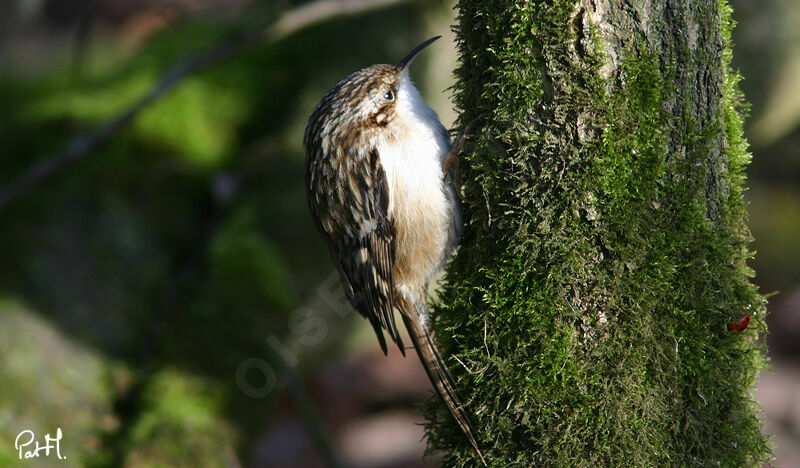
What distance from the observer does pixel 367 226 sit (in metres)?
3.02

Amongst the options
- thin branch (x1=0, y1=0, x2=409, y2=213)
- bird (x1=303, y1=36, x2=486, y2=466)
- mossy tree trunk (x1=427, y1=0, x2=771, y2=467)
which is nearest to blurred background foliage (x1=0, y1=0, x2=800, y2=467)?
thin branch (x1=0, y1=0, x2=409, y2=213)

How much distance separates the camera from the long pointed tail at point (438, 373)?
2.23 m

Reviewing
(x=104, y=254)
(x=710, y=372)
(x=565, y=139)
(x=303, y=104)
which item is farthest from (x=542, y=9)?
(x=104, y=254)

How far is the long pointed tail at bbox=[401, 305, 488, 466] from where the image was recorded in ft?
7.33

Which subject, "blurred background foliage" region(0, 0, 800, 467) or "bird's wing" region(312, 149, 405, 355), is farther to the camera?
"blurred background foliage" region(0, 0, 800, 467)

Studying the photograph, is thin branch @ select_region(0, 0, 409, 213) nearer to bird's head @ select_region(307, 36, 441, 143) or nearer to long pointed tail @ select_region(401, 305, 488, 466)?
bird's head @ select_region(307, 36, 441, 143)

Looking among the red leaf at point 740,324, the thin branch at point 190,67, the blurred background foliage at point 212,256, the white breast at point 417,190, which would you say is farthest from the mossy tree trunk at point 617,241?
the blurred background foliage at point 212,256

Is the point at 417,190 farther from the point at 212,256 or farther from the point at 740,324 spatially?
the point at 212,256

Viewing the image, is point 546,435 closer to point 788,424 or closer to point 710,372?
point 710,372
